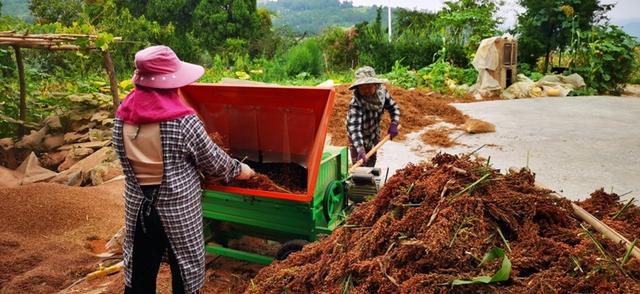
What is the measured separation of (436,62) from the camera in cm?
1503

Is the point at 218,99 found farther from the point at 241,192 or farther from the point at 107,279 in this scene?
the point at 107,279

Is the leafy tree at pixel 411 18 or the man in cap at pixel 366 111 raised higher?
the leafy tree at pixel 411 18

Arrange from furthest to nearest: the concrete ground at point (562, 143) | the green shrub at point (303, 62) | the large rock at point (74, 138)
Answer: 1. the green shrub at point (303, 62)
2. the large rock at point (74, 138)
3. the concrete ground at point (562, 143)

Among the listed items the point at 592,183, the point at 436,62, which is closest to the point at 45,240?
the point at 592,183

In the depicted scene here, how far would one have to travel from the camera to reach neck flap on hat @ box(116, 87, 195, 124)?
111 inches

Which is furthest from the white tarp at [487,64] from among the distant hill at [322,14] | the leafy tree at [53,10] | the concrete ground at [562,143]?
the distant hill at [322,14]

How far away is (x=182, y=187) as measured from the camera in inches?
118

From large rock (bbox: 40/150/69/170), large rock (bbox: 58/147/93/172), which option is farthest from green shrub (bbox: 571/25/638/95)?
large rock (bbox: 40/150/69/170)

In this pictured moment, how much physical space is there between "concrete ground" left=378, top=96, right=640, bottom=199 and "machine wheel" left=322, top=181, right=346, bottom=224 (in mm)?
2725

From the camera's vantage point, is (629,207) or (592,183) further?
(592,183)

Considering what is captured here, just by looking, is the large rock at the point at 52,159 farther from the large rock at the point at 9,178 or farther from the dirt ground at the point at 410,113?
the dirt ground at the point at 410,113

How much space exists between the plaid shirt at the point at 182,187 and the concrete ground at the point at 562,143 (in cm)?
405

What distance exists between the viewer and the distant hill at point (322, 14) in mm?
69681

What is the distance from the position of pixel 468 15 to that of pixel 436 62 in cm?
171
